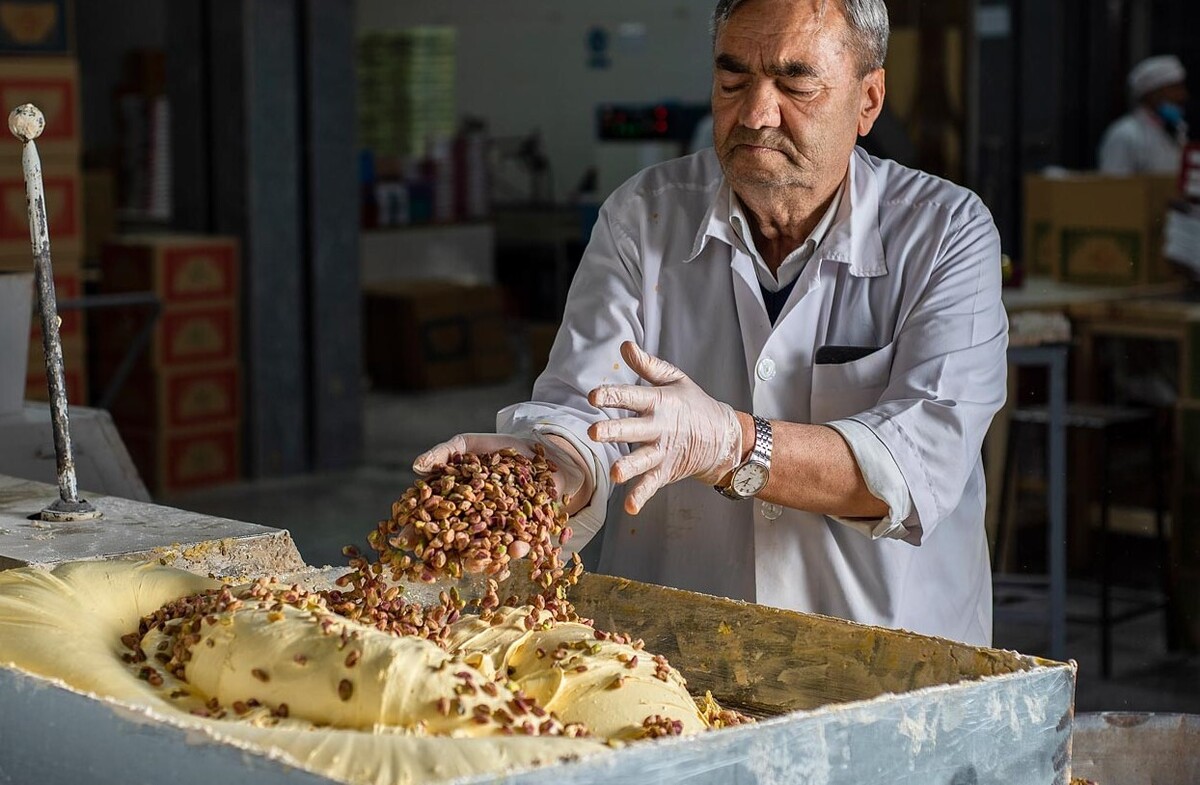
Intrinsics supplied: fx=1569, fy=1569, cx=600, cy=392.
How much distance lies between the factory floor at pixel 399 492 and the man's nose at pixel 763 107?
946 mm

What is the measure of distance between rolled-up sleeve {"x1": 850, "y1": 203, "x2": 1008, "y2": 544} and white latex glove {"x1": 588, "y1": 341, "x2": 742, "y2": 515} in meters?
0.23

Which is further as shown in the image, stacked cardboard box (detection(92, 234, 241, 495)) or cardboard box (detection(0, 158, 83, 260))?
stacked cardboard box (detection(92, 234, 241, 495))

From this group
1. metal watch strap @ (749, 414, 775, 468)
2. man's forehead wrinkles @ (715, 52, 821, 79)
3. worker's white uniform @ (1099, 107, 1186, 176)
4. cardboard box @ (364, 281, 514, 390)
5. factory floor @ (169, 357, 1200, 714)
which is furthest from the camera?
cardboard box @ (364, 281, 514, 390)

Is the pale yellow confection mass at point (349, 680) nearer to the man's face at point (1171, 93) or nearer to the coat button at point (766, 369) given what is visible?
the coat button at point (766, 369)

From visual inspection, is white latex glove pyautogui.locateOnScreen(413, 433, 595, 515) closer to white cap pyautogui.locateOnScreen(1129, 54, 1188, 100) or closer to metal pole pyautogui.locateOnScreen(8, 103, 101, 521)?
metal pole pyautogui.locateOnScreen(8, 103, 101, 521)

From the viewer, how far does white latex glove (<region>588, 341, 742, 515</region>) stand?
159 cm

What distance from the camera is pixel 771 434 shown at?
178 cm

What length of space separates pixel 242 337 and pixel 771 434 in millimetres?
4865

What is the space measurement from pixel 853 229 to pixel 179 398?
15.2ft


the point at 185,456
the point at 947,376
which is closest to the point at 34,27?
the point at 185,456

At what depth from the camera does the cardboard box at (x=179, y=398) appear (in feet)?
20.1

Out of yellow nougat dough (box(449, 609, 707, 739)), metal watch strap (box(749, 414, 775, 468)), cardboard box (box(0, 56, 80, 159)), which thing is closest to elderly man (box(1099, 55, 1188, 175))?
cardboard box (box(0, 56, 80, 159))

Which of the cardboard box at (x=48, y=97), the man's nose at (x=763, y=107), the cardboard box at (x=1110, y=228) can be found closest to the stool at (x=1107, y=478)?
the cardboard box at (x=1110, y=228)

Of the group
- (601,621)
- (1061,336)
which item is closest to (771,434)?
(601,621)
